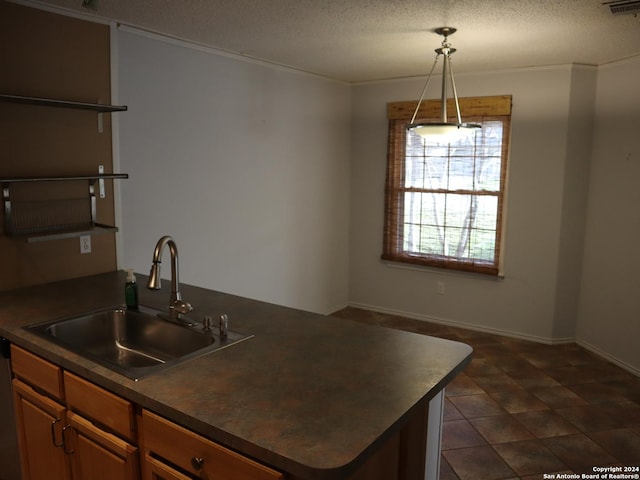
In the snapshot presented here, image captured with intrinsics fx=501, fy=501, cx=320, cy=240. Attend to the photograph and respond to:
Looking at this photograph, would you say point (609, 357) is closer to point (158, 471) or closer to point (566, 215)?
point (566, 215)

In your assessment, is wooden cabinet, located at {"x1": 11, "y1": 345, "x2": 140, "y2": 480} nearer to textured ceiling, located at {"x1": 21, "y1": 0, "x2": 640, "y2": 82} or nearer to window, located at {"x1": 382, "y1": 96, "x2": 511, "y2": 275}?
textured ceiling, located at {"x1": 21, "y1": 0, "x2": 640, "y2": 82}

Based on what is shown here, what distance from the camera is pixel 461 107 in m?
4.50

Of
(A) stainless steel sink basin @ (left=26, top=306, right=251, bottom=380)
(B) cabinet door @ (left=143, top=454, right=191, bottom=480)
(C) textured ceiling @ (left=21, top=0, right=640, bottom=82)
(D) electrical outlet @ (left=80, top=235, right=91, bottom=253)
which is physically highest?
(C) textured ceiling @ (left=21, top=0, right=640, bottom=82)

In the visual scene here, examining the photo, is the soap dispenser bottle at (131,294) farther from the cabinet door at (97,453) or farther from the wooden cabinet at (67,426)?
the cabinet door at (97,453)

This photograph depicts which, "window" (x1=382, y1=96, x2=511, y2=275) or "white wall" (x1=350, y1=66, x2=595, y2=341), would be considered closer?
"white wall" (x1=350, y1=66, x2=595, y2=341)

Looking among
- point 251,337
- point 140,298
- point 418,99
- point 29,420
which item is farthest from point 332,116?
point 29,420

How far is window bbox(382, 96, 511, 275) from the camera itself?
4449 mm

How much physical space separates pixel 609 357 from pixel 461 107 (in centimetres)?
244

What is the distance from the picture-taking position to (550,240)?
171 inches

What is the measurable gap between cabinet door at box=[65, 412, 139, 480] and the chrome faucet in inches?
20.7

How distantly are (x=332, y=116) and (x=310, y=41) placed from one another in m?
1.61

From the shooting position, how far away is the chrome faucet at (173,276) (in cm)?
199

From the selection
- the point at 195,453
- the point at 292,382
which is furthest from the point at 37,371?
the point at 292,382

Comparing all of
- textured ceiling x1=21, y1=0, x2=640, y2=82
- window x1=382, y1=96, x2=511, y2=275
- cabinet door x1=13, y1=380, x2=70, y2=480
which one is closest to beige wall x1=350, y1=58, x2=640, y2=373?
window x1=382, y1=96, x2=511, y2=275
